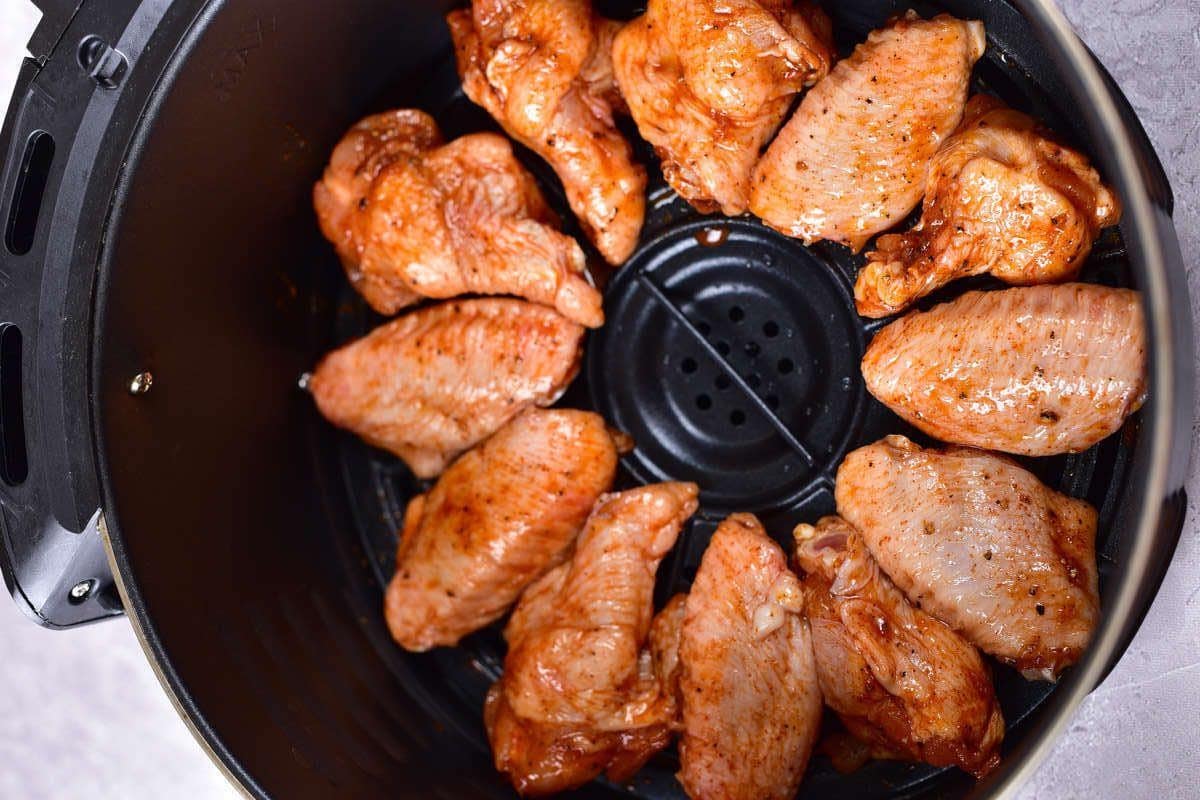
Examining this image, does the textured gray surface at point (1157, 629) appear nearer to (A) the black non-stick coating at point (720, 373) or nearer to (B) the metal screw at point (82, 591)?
(A) the black non-stick coating at point (720, 373)

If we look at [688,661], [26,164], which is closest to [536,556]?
[688,661]

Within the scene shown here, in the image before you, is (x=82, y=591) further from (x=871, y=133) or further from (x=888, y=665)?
(x=871, y=133)

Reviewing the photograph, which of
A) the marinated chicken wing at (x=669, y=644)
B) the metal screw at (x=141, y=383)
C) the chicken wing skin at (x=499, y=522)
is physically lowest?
the marinated chicken wing at (x=669, y=644)

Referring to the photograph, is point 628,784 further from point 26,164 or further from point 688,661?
point 26,164

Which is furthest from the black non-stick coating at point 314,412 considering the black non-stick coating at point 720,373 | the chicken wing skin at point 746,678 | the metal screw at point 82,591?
the chicken wing skin at point 746,678

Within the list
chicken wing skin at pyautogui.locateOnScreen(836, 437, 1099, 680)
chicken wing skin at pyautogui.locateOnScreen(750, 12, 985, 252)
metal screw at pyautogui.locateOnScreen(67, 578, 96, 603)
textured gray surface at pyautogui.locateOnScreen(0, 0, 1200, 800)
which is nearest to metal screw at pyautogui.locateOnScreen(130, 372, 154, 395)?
metal screw at pyautogui.locateOnScreen(67, 578, 96, 603)

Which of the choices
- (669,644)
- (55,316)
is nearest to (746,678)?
(669,644)
